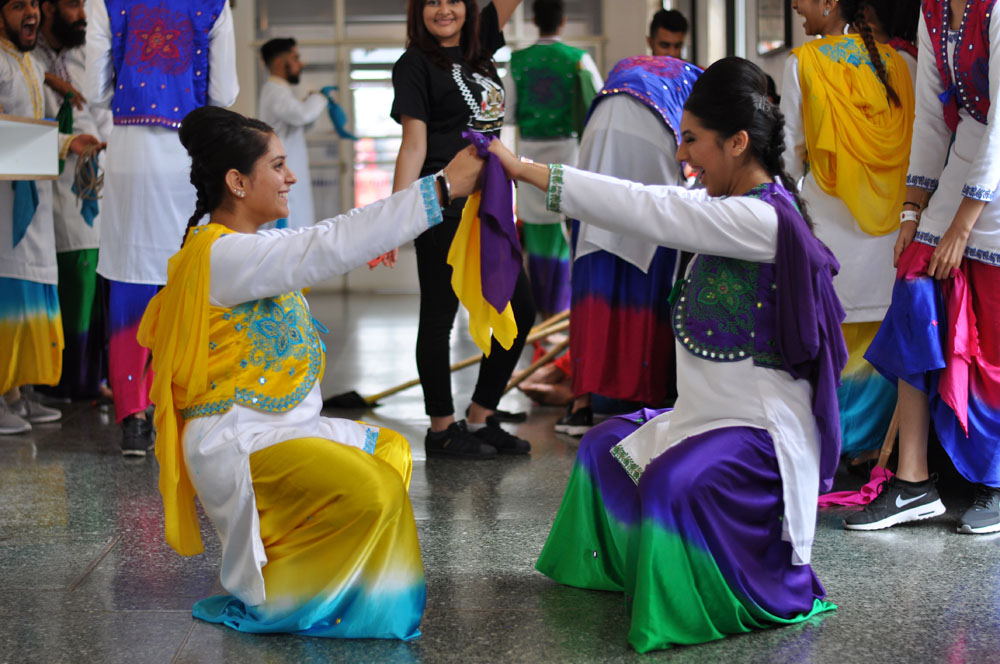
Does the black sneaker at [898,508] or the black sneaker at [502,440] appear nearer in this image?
the black sneaker at [898,508]

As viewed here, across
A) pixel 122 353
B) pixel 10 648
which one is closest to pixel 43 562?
pixel 10 648

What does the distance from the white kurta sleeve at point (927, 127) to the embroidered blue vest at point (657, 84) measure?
1032 millimetres

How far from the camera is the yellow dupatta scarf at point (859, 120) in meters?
3.21

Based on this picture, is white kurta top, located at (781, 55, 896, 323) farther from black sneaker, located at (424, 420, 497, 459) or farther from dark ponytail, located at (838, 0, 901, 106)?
black sneaker, located at (424, 420, 497, 459)

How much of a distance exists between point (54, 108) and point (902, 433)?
3394mm

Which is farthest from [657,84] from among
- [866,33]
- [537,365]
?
[537,365]

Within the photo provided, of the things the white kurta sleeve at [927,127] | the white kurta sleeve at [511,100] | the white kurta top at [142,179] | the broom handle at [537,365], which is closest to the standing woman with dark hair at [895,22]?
the white kurta sleeve at [927,127]

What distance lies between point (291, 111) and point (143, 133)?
8.90ft

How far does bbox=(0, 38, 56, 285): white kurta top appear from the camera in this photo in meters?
4.12

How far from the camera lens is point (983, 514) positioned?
283cm

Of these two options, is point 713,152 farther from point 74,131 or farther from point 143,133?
point 74,131

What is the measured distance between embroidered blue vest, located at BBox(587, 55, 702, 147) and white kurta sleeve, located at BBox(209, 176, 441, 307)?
1.86 metres

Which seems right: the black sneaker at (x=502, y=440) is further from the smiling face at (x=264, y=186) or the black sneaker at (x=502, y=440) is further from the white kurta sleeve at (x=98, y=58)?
the white kurta sleeve at (x=98, y=58)

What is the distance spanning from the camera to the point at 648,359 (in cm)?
393
